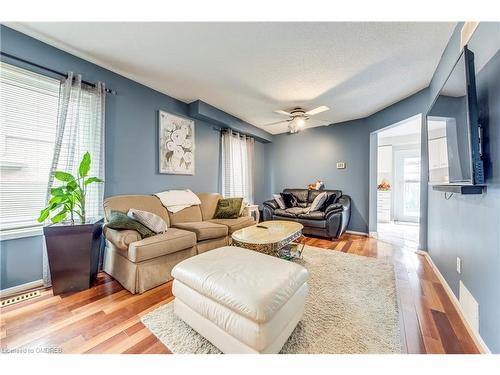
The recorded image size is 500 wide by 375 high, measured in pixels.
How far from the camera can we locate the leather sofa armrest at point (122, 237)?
1.88 m

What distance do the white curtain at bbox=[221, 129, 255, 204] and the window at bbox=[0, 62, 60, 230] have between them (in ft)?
8.67

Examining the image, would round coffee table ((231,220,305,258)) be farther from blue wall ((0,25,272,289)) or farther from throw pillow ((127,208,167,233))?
blue wall ((0,25,272,289))

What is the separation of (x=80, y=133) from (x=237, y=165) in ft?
9.26

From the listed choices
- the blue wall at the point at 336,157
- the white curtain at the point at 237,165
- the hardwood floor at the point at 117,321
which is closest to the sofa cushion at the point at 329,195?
the blue wall at the point at 336,157

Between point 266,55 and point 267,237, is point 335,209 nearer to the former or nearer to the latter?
point 267,237

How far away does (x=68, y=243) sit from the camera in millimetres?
1829

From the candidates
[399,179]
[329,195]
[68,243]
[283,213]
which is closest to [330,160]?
[329,195]

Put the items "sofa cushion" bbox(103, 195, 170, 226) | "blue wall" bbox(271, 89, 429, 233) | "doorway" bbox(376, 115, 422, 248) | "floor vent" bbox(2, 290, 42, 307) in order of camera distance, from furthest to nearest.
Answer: "doorway" bbox(376, 115, 422, 248)
"blue wall" bbox(271, 89, 429, 233)
"sofa cushion" bbox(103, 195, 170, 226)
"floor vent" bbox(2, 290, 42, 307)

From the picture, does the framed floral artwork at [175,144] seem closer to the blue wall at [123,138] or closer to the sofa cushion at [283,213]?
the blue wall at [123,138]

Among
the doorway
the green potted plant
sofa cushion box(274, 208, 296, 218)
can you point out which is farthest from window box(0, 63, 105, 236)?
the doorway

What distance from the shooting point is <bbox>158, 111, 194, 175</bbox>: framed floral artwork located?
309 centimetres

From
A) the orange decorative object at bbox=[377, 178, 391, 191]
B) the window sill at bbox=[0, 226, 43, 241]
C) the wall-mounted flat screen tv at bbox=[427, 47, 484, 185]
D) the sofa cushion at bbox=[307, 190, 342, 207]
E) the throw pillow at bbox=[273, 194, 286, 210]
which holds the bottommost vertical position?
the window sill at bbox=[0, 226, 43, 241]
